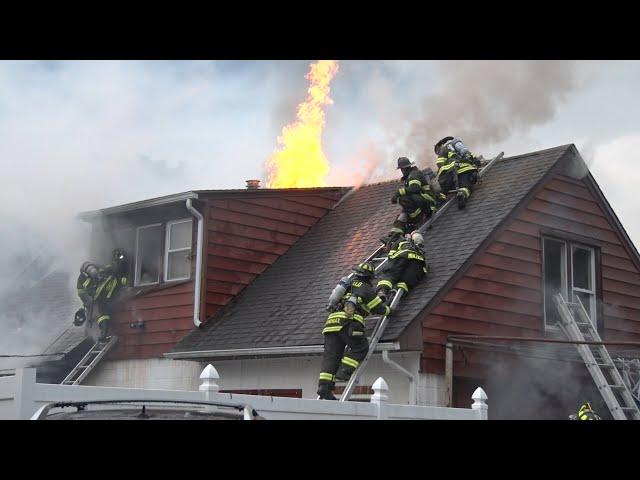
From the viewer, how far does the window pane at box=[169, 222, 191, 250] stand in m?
17.1

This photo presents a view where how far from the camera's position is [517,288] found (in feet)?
49.6

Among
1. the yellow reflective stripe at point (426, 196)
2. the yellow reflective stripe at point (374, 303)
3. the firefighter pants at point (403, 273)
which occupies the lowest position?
the yellow reflective stripe at point (374, 303)

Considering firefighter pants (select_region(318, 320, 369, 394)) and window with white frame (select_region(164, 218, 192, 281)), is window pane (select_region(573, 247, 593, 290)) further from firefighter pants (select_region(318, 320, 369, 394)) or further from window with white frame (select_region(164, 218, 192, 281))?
window with white frame (select_region(164, 218, 192, 281))

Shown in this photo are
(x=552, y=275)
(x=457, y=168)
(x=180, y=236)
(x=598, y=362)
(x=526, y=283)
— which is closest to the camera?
(x=598, y=362)

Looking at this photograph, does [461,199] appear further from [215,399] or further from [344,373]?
[215,399]

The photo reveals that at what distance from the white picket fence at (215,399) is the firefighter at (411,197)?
4.15 metres

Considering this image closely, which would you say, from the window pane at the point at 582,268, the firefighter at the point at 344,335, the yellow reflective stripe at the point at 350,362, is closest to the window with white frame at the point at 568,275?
the window pane at the point at 582,268

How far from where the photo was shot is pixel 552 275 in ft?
52.2

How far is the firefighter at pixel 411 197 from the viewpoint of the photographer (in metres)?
15.3

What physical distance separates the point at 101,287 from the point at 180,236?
5.52 ft

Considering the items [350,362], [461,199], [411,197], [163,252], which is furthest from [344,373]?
[163,252]

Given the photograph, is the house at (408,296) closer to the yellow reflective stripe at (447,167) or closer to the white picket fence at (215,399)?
the yellow reflective stripe at (447,167)

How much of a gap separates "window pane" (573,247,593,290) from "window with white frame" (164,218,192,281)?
20.9 feet
